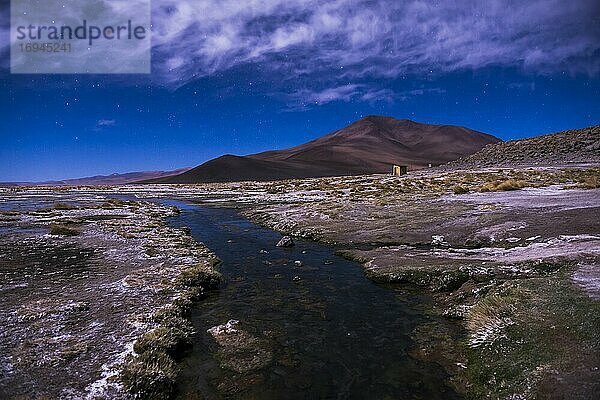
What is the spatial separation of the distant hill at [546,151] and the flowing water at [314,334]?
229 ft

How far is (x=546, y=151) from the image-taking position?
7912 cm

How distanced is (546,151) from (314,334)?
88.7 meters

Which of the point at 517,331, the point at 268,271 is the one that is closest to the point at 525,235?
the point at 517,331

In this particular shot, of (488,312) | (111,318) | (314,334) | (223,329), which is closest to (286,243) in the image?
(223,329)

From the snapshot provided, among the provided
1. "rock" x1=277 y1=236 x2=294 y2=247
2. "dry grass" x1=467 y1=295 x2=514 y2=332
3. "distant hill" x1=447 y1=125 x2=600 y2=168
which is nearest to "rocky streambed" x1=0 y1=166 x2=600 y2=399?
"dry grass" x1=467 y1=295 x2=514 y2=332

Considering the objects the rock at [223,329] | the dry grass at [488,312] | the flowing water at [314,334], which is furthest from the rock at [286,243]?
the dry grass at [488,312]

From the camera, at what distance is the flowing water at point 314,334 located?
7.36 m

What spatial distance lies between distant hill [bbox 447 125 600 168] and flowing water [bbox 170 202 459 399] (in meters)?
69.7

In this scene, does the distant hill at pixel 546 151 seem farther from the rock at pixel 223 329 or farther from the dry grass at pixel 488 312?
the rock at pixel 223 329

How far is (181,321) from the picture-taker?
10.2 metres

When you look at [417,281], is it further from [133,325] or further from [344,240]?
[133,325]

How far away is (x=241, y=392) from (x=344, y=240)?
15.0 metres

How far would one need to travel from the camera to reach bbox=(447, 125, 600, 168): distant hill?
70.9 metres

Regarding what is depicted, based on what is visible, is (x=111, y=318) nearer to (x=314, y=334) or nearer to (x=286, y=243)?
(x=314, y=334)
